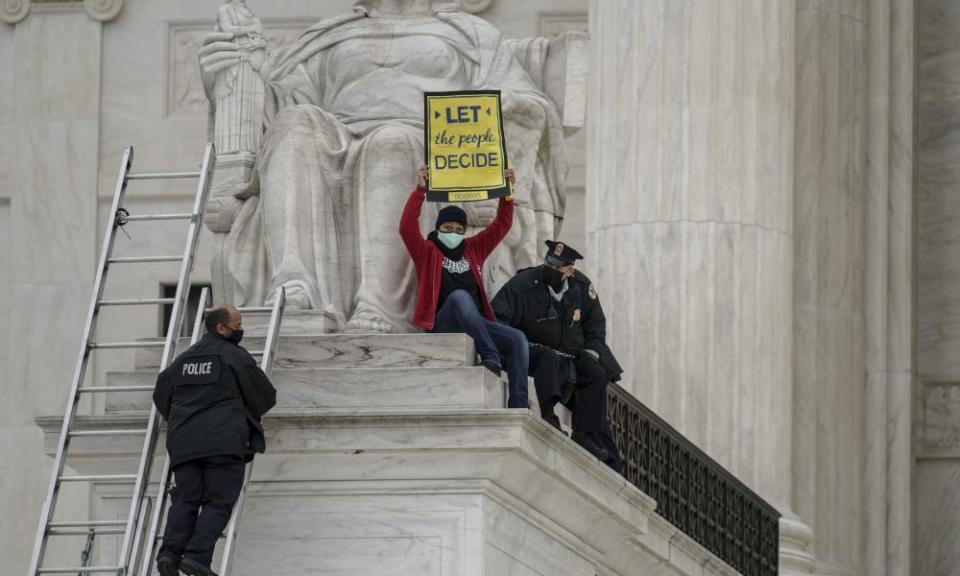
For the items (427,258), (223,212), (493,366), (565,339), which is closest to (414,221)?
(427,258)

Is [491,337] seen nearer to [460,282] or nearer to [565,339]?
[460,282]

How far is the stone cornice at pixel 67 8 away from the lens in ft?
95.3

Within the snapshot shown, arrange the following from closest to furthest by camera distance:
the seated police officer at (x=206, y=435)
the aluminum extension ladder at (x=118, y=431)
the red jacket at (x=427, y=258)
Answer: the seated police officer at (x=206, y=435) → the aluminum extension ladder at (x=118, y=431) → the red jacket at (x=427, y=258)

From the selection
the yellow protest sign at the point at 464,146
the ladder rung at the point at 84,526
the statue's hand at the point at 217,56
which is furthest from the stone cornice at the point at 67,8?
the ladder rung at the point at 84,526

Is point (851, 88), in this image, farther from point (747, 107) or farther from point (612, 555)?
point (612, 555)

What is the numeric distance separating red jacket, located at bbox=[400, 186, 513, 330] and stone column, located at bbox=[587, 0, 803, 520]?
5.60 metres

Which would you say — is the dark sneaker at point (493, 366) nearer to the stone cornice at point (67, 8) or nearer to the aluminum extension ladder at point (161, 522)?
the aluminum extension ladder at point (161, 522)

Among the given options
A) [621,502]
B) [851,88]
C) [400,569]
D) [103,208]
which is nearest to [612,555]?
[621,502]

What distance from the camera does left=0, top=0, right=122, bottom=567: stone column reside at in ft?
92.9

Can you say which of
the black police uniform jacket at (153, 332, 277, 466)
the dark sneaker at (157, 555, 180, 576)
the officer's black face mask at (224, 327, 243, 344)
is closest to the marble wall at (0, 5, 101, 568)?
the officer's black face mask at (224, 327, 243, 344)

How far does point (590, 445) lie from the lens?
18500mm

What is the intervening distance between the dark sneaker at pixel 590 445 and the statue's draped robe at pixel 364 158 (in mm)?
1082

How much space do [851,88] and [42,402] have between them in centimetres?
768

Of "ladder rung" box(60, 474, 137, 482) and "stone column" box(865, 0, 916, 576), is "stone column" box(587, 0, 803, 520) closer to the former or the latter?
"stone column" box(865, 0, 916, 576)
